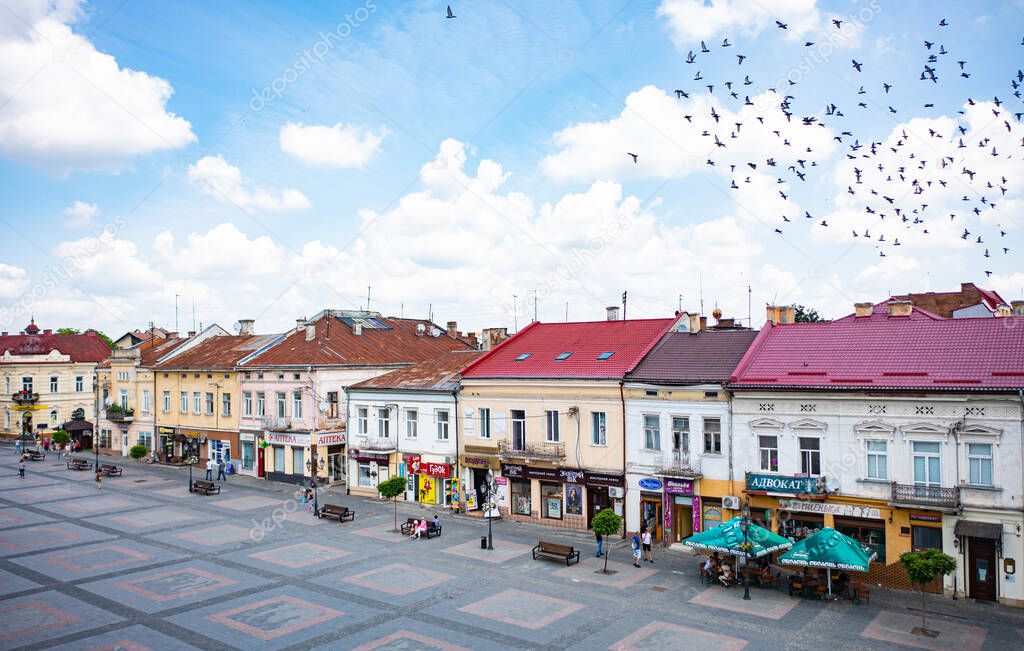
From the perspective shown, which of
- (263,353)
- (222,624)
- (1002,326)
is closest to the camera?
(222,624)

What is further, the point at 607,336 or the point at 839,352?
the point at 607,336

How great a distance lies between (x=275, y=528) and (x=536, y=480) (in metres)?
12.3

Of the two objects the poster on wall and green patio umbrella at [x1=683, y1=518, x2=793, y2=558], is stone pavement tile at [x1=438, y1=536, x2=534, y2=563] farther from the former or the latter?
green patio umbrella at [x1=683, y1=518, x2=793, y2=558]

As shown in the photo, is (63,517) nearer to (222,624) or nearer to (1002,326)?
(222,624)

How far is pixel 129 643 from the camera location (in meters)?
18.9

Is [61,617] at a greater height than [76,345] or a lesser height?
lesser

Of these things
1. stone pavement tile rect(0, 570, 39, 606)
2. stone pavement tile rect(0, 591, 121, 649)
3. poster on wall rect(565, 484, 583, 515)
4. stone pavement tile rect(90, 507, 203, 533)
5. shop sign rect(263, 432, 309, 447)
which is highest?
shop sign rect(263, 432, 309, 447)

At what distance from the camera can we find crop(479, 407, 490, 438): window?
35.4 m

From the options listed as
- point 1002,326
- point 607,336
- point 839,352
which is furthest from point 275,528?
point 1002,326

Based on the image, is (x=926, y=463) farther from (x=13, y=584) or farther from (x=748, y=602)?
(x=13, y=584)

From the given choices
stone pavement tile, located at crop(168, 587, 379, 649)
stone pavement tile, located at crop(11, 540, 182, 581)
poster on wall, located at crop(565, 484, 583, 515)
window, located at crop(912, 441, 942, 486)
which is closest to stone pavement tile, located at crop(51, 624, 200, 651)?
stone pavement tile, located at crop(168, 587, 379, 649)

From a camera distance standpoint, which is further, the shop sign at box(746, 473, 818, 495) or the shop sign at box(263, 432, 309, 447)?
the shop sign at box(263, 432, 309, 447)

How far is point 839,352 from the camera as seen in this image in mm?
27203

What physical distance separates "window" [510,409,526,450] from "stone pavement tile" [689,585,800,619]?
40.2ft
